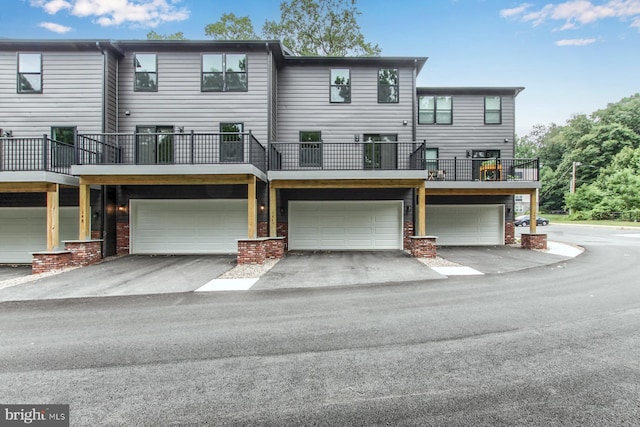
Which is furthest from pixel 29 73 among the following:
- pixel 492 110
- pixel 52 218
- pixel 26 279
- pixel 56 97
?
pixel 492 110

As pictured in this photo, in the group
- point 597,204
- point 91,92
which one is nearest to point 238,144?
point 91,92

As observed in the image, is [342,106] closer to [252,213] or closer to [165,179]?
[252,213]

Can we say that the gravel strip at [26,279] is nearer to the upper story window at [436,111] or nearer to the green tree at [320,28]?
the upper story window at [436,111]

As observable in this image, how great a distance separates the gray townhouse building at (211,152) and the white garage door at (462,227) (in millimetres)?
1097

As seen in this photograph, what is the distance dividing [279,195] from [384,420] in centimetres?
1152

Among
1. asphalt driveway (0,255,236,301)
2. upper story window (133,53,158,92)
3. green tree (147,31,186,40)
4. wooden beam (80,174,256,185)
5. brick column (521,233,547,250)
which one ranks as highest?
green tree (147,31,186,40)

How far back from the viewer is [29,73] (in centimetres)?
1193

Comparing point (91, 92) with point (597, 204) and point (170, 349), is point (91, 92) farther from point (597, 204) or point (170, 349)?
point (597, 204)

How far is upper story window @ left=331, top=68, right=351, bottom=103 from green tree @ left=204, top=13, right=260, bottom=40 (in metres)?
11.0

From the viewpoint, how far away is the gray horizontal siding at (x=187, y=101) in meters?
12.4

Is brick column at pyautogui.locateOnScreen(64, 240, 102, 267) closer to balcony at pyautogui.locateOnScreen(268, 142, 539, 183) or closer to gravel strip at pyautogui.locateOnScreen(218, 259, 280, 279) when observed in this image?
gravel strip at pyautogui.locateOnScreen(218, 259, 280, 279)

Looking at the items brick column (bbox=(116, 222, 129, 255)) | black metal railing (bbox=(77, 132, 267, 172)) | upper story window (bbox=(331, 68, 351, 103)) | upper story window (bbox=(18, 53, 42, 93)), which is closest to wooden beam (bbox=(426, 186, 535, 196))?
upper story window (bbox=(331, 68, 351, 103))

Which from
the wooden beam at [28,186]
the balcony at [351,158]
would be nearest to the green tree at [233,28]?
the balcony at [351,158]

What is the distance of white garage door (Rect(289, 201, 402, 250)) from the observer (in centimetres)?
1369
